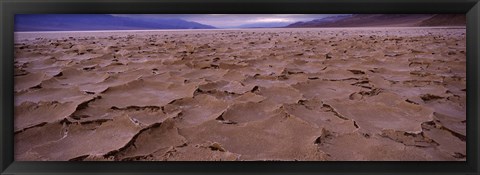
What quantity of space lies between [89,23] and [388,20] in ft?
3.95

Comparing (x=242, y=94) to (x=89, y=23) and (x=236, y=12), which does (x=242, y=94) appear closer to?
(x=236, y=12)

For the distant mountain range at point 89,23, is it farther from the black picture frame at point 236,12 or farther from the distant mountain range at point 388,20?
the distant mountain range at point 388,20

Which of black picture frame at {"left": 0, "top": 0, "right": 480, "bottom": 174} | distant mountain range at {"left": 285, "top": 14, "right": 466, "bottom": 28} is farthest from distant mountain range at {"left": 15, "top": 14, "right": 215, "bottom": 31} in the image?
distant mountain range at {"left": 285, "top": 14, "right": 466, "bottom": 28}

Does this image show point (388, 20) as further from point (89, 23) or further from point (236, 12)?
point (89, 23)

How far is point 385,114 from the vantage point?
152 cm

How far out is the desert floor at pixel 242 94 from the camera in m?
1.41

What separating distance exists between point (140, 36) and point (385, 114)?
3.48ft

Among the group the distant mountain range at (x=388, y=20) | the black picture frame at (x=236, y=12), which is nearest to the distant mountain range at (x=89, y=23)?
the black picture frame at (x=236, y=12)

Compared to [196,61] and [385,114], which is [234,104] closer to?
[196,61]

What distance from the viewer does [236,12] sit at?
4.86 feet

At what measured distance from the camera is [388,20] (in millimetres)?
1516

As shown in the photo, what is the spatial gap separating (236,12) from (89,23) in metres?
0.59

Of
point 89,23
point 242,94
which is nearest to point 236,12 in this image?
point 242,94

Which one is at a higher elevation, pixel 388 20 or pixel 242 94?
pixel 388 20
